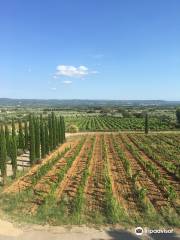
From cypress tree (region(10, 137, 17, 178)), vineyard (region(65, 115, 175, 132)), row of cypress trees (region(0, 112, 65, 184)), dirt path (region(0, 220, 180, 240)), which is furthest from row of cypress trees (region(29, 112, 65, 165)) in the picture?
vineyard (region(65, 115, 175, 132))

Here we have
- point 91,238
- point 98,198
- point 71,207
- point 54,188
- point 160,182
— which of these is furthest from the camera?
point 160,182

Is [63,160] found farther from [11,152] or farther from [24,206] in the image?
[24,206]

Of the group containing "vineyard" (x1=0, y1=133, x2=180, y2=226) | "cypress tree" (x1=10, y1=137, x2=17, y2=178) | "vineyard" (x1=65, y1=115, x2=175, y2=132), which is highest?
"cypress tree" (x1=10, y1=137, x2=17, y2=178)

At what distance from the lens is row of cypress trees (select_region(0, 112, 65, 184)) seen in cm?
2469

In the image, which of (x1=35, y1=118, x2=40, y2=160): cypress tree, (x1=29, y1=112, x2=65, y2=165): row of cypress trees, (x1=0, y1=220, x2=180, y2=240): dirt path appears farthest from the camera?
(x1=35, y1=118, x2=40, y2=160): cypress tree

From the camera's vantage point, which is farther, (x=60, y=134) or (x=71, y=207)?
(x=60, y=134)

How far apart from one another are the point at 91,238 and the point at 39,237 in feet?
6.73

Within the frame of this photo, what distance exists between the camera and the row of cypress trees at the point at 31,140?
2469 cm

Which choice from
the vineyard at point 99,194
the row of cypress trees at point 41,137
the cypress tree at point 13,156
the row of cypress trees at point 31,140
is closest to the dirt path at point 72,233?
the vineyard at point 99,194

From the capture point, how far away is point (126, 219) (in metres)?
14.7

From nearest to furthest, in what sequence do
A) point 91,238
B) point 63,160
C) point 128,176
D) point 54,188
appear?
point 91,238
point 54,188
point 128,176
point 63,160

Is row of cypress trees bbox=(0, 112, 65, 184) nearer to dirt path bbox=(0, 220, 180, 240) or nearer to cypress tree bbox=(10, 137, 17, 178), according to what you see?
cypress tree bbox=(10, 137, 17, 178)

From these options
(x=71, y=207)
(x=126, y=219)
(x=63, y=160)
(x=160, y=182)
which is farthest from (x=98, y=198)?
(x=63, y=160)

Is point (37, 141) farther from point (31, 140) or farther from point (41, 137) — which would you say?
point (41, 137)
